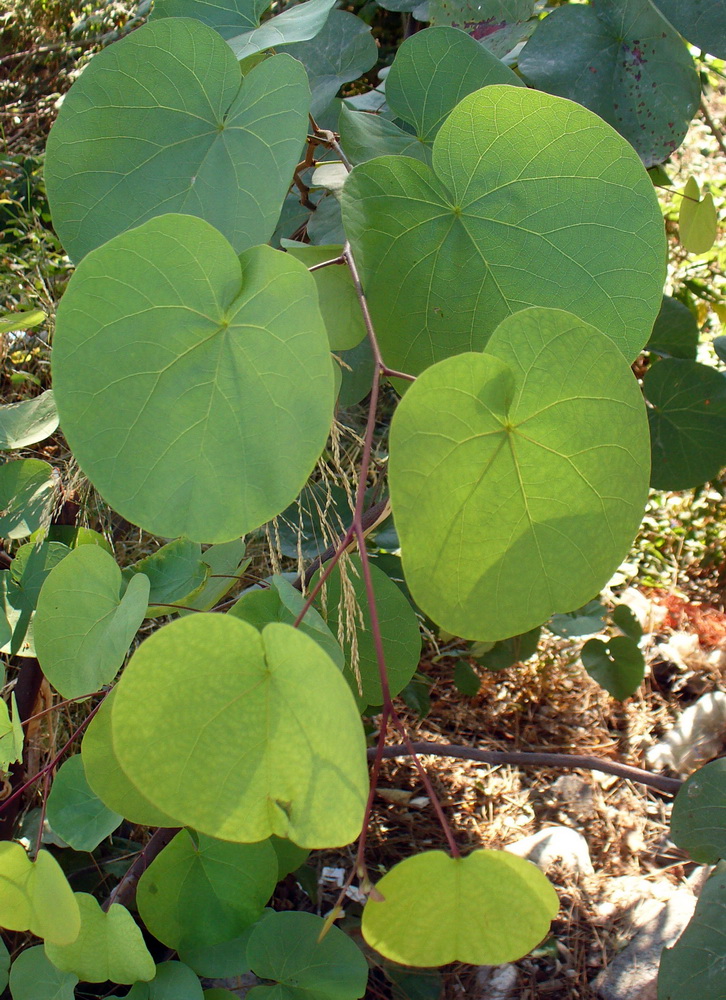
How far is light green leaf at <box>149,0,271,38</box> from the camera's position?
1.73 feet

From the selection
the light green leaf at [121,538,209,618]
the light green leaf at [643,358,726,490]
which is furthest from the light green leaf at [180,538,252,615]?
the light green leaf at [643,358,726,490]

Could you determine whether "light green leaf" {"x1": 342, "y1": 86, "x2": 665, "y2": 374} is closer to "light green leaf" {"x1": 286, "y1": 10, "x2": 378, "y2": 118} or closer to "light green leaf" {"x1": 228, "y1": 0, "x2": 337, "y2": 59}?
"light green leaf" {"x1": 228, "y1": 0, "x2": 337, "y2": 59}

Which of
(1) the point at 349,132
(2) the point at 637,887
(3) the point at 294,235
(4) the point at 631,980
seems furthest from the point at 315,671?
(2) the point at 637,887

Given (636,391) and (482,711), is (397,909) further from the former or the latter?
(482,711)

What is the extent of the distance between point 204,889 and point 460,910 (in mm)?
357

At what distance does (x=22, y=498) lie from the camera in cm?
93

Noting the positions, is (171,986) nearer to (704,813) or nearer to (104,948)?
(104,948)

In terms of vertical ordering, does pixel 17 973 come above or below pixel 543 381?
below

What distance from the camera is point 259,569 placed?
1594 mm

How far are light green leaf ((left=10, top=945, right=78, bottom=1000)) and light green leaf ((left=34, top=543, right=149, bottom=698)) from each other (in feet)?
1.06

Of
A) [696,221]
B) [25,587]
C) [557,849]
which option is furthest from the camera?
[557,849]

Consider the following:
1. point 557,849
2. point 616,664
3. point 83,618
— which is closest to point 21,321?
point 83,618

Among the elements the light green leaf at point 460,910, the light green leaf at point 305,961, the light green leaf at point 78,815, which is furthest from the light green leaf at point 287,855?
the light green leaf at point 460,910

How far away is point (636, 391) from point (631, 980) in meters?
1.13
